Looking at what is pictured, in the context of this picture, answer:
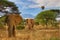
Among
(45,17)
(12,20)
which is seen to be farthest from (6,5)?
(45,17)

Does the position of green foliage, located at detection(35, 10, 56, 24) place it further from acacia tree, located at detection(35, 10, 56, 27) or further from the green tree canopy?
the green tree canopy

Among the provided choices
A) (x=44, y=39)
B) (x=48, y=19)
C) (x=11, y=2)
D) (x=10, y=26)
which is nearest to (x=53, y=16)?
(x=48, y=19)

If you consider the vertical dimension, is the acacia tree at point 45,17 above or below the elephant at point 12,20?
below

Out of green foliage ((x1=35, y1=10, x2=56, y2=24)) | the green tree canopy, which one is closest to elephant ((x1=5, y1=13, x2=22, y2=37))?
the green tree canopy

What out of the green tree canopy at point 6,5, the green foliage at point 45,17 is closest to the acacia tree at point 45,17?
the green foliage at point 45,17

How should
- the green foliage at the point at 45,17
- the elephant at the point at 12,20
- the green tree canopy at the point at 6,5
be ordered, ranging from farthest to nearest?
the green foliage at the point at 45,17 < the green tree canopy at the point at 6,5 < the elephant at the point at 12,20

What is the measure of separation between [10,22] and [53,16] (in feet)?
46.5

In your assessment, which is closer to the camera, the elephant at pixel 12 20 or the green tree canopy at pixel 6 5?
the elephant at pixel 12 20

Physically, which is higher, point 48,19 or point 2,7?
point 2,7

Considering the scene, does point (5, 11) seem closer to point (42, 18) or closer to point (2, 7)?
point (2, 7)

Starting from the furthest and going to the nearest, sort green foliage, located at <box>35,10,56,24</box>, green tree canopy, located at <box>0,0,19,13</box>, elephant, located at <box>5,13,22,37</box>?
green foliage, located at <box>35,10,56,24</box>
green tree canopy, located at <box>0,0,19,13</box>
elephant, located at <box>5,13,22,37</box>

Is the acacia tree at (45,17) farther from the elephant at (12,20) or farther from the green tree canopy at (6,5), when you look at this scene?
the elephant at (12,20)

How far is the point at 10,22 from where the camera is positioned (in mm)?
9320

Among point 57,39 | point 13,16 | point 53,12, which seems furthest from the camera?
point 53,12
